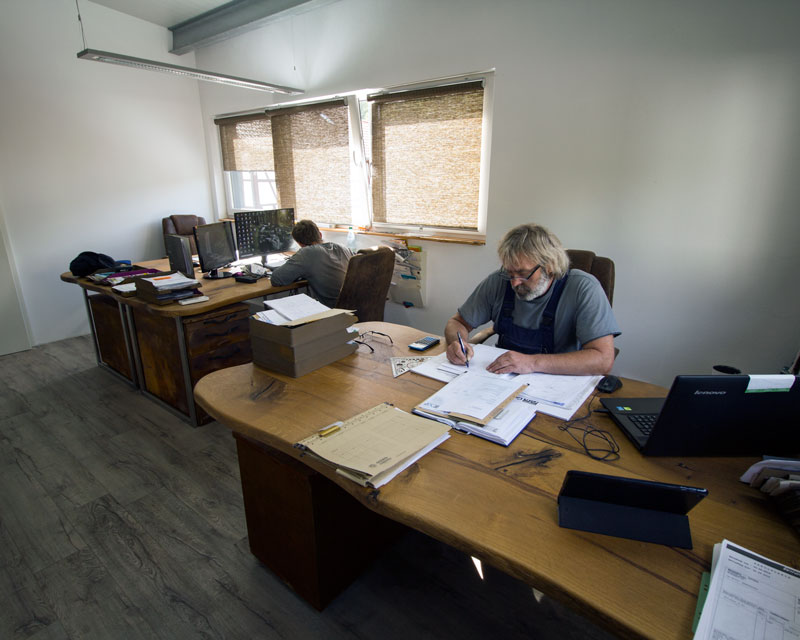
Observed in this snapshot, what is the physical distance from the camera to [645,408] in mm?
1236

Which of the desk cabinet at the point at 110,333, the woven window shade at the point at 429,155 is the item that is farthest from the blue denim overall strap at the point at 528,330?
the desk cabinet at the point at 110,333

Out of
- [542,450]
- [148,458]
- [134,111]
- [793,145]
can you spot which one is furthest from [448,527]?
[134,111]

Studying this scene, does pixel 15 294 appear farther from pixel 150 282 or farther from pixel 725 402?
pixel 725 402

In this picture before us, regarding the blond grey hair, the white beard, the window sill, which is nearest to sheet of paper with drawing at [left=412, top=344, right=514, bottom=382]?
the white beard

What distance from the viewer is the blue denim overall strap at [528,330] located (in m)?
1.74

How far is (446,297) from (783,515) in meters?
2.82

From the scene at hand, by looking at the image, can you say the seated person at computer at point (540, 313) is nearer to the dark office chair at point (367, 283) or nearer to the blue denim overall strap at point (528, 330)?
the blue denim overall strap at point (528, 330)

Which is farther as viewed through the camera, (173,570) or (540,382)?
(173,570)

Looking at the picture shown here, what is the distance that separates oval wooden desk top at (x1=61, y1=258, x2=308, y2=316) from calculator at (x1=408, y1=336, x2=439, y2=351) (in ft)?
4.58

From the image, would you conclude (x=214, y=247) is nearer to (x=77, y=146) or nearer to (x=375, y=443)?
(x=77, y=146)

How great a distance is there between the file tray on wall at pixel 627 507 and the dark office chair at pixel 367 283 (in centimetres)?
186

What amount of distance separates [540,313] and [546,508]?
103 centimetres

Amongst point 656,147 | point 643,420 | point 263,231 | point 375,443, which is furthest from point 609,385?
point 263,231

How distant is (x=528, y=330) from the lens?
183 centimetres
